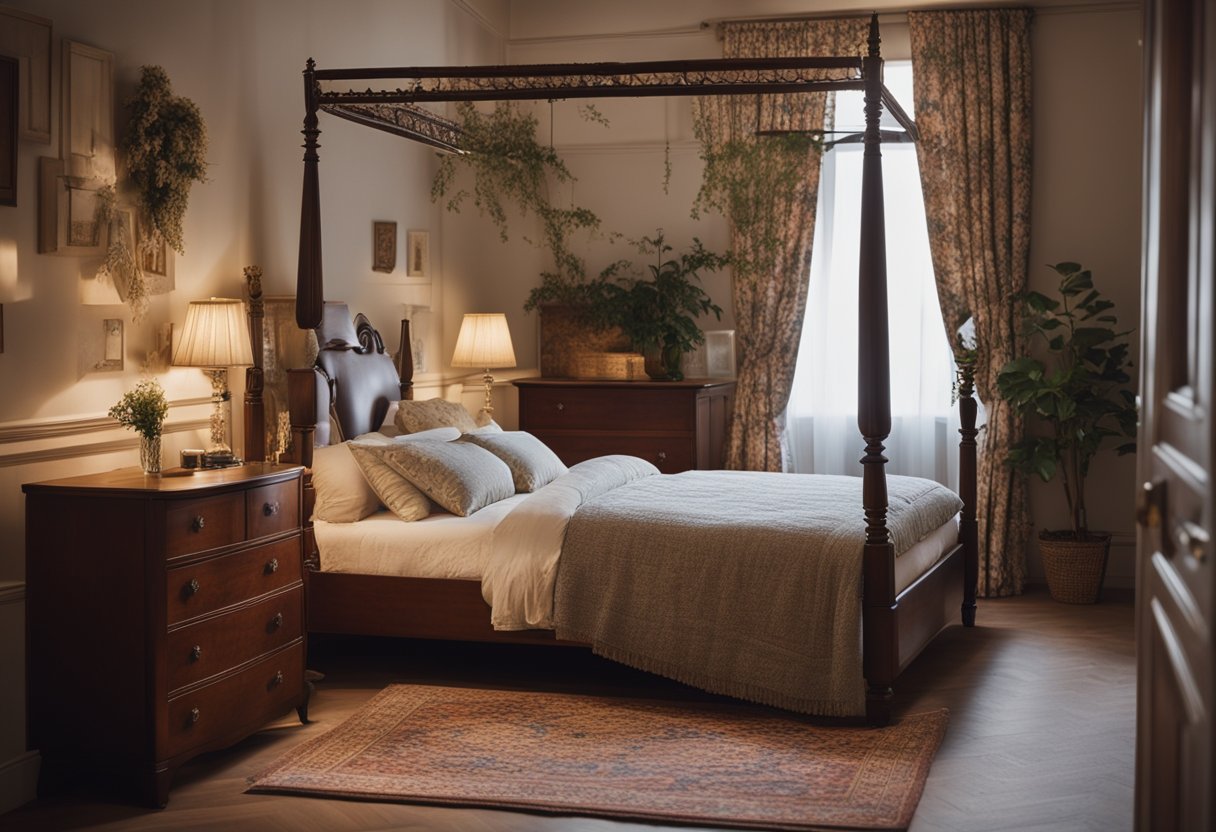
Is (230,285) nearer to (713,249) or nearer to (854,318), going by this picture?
(713,249)

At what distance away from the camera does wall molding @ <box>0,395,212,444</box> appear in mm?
3869

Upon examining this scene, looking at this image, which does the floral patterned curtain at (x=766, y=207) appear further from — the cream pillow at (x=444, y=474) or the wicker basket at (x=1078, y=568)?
the cream pillow at (x=444, y=474)

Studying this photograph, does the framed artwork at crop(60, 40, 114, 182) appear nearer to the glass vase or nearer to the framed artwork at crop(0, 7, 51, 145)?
the framed artwork at crop(0, 7, 51, 145)

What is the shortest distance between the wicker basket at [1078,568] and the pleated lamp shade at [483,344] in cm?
318

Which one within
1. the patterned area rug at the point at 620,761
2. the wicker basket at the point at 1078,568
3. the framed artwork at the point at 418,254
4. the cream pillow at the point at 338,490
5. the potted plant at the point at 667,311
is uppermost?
the framed artwork at the point at 418,254

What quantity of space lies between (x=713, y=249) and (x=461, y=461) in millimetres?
3013

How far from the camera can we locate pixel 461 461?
520 cm

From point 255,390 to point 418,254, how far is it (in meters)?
2.29

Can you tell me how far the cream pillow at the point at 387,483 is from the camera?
16.5 ft

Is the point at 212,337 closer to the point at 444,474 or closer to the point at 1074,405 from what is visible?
the point at 444,474

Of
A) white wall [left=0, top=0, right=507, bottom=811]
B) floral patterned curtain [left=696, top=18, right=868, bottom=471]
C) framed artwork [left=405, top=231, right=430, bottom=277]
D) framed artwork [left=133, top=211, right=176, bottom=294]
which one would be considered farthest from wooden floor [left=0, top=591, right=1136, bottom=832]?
framed artwork [left=405, top=231, right=430, bottom=277]

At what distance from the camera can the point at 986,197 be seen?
7.11 meters

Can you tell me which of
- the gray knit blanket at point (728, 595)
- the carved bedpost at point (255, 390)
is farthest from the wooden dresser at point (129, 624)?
the gray knit blanket at point (728, 595)

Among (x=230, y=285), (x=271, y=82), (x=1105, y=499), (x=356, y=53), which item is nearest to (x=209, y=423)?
(x=230, y=285)
